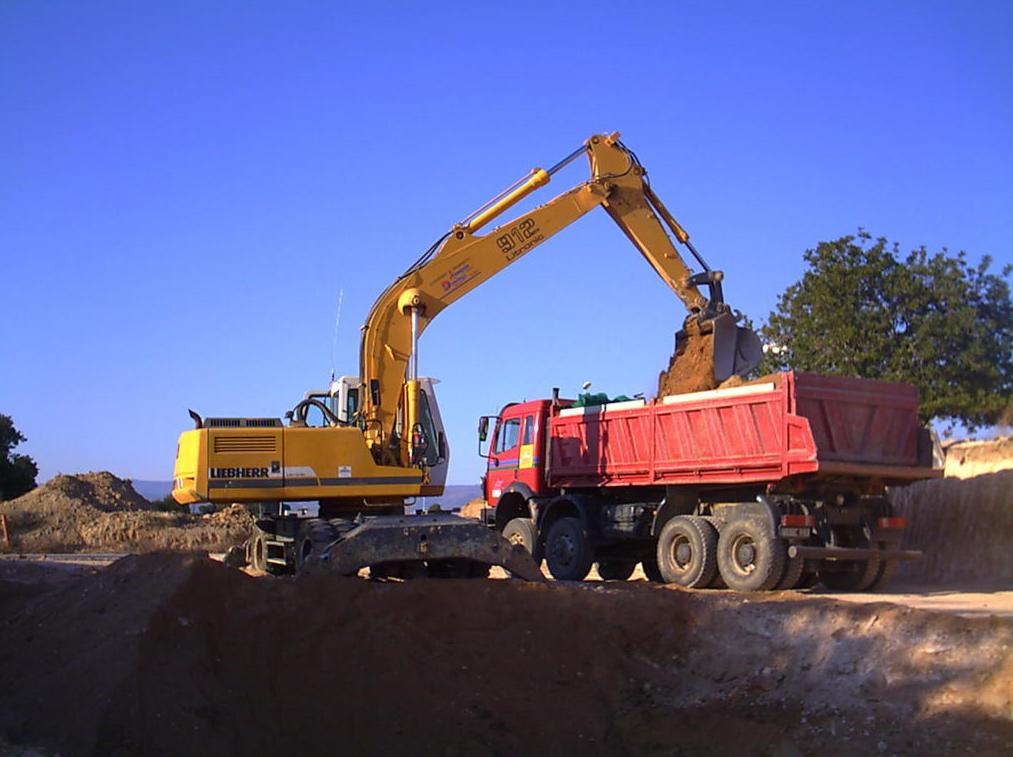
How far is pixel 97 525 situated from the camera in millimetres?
32875

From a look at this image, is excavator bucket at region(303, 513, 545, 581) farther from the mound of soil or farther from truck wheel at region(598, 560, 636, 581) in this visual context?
the mound of soil

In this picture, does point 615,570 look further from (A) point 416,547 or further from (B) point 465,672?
(B) point 465,672

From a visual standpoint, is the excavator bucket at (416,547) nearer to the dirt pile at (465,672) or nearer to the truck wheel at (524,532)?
the dirt pile at (465,672)

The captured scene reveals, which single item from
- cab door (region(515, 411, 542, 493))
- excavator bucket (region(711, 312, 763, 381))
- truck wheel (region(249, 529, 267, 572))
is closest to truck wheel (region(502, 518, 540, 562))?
cab door (region(515, 411, 542, 493))

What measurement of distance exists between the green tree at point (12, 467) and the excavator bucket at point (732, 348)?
35.2 metres

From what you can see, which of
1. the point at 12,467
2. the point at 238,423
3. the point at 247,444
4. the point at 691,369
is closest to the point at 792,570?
the point at 691,369

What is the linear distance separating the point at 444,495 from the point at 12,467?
3498 centimetres

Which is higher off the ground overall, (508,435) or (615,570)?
(508,435)

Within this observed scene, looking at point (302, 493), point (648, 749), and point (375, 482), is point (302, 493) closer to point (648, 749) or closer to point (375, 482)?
point (375, 482)

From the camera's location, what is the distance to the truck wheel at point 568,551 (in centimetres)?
1894

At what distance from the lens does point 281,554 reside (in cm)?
1523

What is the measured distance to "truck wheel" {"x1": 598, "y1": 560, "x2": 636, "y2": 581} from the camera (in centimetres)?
1984

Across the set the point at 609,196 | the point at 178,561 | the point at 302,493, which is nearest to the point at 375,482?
the point at 302,493

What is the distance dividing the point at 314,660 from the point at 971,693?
5534mm
